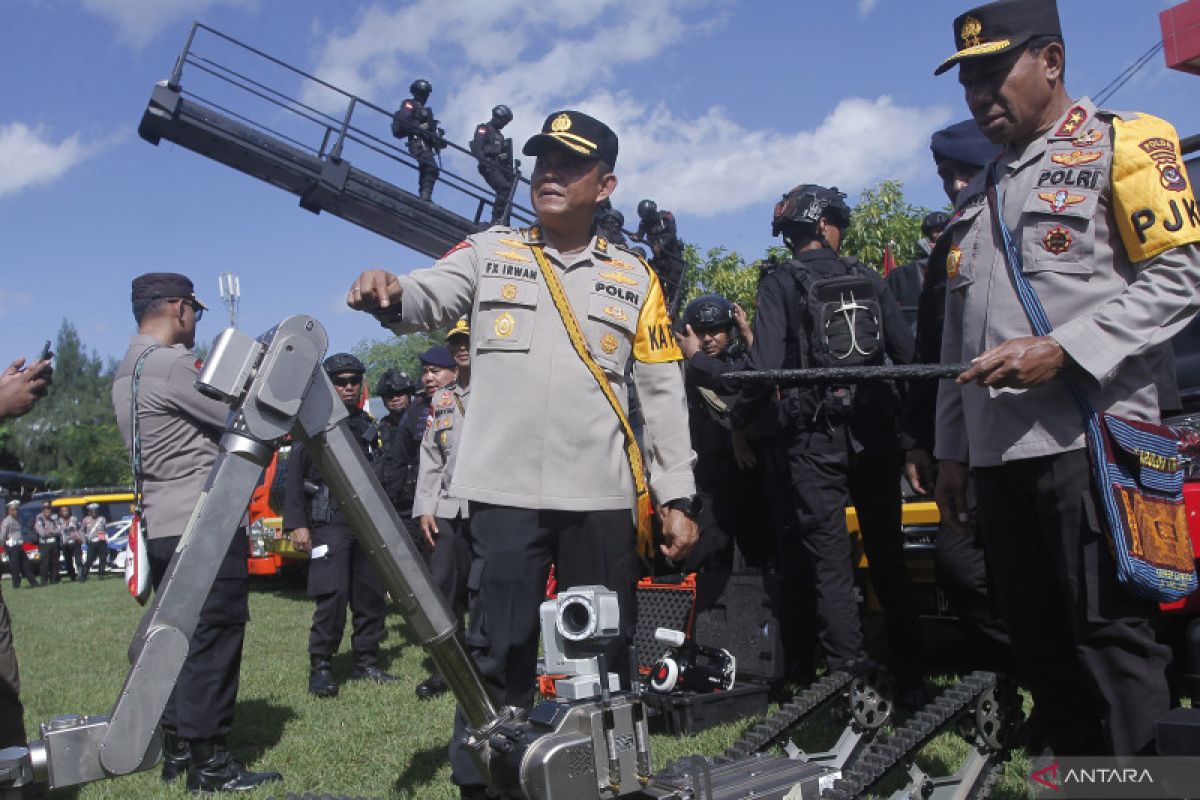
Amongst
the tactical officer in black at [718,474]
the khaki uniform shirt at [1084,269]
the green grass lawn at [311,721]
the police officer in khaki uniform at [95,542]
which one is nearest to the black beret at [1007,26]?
the khaki uniform shirt at [1084,269]

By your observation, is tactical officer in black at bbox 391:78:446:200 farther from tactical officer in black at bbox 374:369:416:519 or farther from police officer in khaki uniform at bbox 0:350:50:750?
Answer: police officer in khaki uniform at bbox 0:350:50:750

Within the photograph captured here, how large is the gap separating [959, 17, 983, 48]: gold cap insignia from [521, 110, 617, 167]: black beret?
117 centimetres

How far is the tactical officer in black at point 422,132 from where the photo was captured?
13.6 meters

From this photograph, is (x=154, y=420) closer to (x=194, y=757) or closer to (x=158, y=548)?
(x=158, y=548)

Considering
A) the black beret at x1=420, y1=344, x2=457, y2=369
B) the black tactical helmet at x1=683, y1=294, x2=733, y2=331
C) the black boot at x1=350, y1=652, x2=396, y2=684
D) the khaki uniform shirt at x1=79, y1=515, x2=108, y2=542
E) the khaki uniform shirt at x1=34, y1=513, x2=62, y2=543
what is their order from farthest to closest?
1. the khaki uniform shirt at x1=79, y1=515, x2=108, y2=542
2. the khaki uniform shirt at x1=34, y1=513, x2=62, y2=543
3. the black beret at x1=420, y1=344, x2=457, y2=369
4. the black boot at x1=350, y1=652, x2=396, y2=684
5. the black tactical helmet at x1=683, y1=294, x2=733, y2=331

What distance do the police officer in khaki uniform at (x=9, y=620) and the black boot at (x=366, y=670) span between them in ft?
11.9

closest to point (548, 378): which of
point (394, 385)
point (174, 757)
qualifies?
point (174, 757)

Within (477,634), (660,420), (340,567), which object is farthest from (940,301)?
(340,567)

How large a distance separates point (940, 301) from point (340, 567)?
15.9 ft

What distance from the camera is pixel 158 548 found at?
15.0 feet

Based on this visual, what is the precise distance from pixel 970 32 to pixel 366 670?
226 inches

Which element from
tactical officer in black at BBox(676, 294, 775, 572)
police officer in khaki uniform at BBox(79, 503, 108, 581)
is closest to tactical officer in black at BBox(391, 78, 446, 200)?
tactical officer in black at BBox(676, 294, 775, 572)

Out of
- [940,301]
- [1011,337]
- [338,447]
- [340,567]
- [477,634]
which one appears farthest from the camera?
[340,567]

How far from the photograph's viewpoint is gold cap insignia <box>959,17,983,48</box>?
2.73 m
